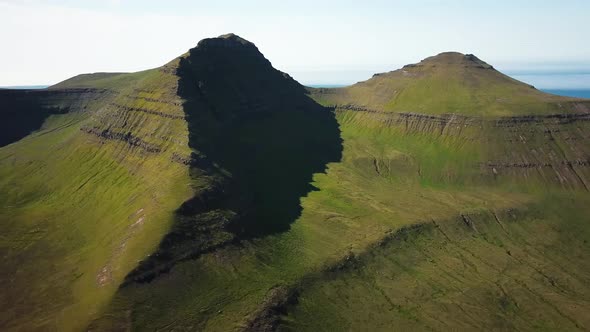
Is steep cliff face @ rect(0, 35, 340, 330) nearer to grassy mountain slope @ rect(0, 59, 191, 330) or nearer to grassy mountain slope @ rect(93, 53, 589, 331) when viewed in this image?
grassy mountain slope @ rect(0, 59, 191, 330)

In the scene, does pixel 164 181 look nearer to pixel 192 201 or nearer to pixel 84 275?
pixel 192 201

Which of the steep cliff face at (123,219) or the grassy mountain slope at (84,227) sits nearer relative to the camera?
the grassy mountain slope at (84,227)

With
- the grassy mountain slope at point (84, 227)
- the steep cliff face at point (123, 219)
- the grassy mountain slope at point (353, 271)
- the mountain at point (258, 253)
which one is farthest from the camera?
the steep cliff face at point (123, 219)

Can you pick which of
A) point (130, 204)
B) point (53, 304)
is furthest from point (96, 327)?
point (130, 204)

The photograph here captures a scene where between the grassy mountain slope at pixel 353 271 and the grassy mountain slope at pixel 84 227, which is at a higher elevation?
the grassy mountain slope at pixel 84 227

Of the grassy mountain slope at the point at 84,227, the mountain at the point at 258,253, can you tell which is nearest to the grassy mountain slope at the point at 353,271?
the mountain at the point at 258,253

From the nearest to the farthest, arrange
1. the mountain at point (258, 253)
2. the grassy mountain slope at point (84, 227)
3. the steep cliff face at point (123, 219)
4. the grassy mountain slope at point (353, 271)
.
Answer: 1. the grassy mountain slope at point (353, 271)
2. the grassy mountain slope at point (84, 227)
3. the mountain at point (258, 253)
4. the steep cliff face at point (123, 219)

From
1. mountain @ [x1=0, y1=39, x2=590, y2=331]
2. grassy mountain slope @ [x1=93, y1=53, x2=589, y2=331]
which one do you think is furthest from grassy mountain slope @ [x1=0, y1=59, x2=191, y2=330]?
grassy mountain slope @ [x1=93, y1=53, x2=589, y2=331]

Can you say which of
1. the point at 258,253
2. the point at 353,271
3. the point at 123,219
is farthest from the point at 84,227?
the point at 353,271

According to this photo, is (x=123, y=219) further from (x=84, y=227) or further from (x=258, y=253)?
(x=258, y=253)

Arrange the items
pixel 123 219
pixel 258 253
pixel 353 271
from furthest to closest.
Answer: pixel 123 219 → pixel 258 253 → pixel 353 271

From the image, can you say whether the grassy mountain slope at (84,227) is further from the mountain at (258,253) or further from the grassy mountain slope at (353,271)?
the grassy mountain slope at (353,271)

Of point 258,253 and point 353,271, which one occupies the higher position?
point 258,253
